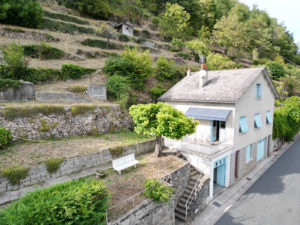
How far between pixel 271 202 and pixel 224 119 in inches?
269

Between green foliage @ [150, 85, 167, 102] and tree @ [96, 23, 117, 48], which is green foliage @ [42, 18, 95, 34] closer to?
tree @ [96, 23, 117, 48]

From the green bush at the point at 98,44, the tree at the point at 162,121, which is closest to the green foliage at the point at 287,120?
the tree at the point at 162,121

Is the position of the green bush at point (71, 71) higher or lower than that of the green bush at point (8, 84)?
higher

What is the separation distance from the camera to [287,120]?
24.3 metres

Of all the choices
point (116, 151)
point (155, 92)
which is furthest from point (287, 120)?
point (116, 151)

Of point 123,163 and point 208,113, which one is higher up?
point 208,113

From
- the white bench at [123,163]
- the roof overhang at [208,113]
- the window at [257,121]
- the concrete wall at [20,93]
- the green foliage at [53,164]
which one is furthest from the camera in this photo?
the window at [257,121]

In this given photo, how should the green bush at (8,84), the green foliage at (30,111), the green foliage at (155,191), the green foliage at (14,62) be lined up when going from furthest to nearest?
the green foliage at (14,62) → the green bush at (8,84) → the green foliage at (30,111) → the green foliage at (155,191)

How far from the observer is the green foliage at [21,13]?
2343 cm

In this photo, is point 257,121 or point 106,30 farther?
point 106,30

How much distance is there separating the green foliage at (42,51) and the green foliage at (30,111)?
12.5m

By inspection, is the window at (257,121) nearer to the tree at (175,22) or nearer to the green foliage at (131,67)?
the green foliage at (131,67)

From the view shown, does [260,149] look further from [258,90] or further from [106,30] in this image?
[106,30]

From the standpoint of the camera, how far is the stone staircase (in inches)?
409
